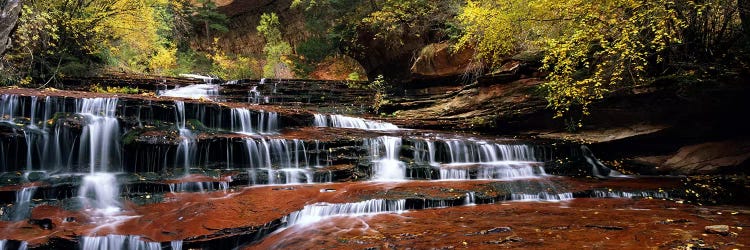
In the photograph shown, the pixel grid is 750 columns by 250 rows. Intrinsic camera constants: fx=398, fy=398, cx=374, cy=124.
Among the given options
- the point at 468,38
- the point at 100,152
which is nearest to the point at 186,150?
the point at 100,152

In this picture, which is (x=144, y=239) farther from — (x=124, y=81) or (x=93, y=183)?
(x=124, y=81)

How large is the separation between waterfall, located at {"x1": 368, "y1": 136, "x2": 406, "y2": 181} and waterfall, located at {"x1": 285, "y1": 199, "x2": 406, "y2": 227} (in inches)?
83.6

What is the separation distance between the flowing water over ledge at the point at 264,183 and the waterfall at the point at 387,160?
1.3 inches

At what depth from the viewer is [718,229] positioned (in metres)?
4.75

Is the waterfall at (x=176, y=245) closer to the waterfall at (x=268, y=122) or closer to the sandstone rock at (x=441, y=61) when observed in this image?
the waterfall at (x=268, y=122)

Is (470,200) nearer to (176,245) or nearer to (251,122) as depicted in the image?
(176,245)

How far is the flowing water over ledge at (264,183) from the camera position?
5207mm

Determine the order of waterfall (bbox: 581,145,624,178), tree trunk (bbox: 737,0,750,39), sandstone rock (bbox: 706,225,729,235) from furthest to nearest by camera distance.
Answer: waterfall (bbox: 581,145,624,178) → tree trunk (bbox: 737,0,750,39) → sandstone rock (bbox: 706,225,729,235)

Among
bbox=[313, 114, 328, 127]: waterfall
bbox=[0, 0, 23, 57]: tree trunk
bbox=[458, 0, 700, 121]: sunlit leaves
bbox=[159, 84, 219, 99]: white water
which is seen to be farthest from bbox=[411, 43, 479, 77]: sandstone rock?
bbox=[0, 0, 23, 57]: tree trunk

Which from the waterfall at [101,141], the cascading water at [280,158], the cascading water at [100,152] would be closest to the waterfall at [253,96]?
the cascading water at [100,152]

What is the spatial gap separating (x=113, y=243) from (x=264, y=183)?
3262 mm

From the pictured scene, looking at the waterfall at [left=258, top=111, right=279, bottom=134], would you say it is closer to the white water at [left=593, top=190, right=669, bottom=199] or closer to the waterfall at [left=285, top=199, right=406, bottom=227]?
the waterfall at [left=285, top=199, right=406, bottom=227]

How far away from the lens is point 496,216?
593 cm

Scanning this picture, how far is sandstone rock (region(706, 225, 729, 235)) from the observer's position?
467cm
